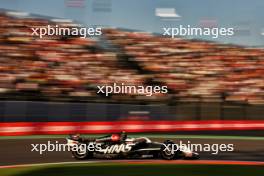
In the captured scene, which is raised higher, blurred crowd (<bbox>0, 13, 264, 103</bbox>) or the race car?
blurred crowd (<bbox>0, 13, 264, 103</bbox>)

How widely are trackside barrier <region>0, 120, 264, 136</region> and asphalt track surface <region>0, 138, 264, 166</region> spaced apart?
6.8 inches

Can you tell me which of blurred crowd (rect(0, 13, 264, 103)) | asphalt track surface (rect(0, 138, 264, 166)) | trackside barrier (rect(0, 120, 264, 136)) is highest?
blurred crowd (rect(0, 13, 264, 103))

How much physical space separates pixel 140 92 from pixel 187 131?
118 cm

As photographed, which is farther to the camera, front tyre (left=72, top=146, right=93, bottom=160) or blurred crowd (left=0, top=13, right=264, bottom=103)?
front tyre (left=72, top=146, right=93, bottom=160)

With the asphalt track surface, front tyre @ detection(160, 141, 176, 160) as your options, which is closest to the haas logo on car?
the asphalt track surface

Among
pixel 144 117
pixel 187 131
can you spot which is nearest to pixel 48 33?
pixel 144 117

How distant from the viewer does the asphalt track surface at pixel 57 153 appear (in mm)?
8023

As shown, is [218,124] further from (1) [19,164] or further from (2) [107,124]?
(1) [19,164]

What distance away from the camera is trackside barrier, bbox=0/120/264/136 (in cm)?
805

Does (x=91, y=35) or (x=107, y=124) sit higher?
(x=91, y=35)

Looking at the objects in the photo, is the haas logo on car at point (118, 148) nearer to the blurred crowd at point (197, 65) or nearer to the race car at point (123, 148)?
the race car at point (123, 148)

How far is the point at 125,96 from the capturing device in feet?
26.8

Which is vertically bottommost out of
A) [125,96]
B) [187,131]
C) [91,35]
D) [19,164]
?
[19,164]

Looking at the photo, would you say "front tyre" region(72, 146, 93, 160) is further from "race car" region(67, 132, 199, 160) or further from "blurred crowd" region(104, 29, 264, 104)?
"blurred crowd" region(104, 29, 264, 104)
